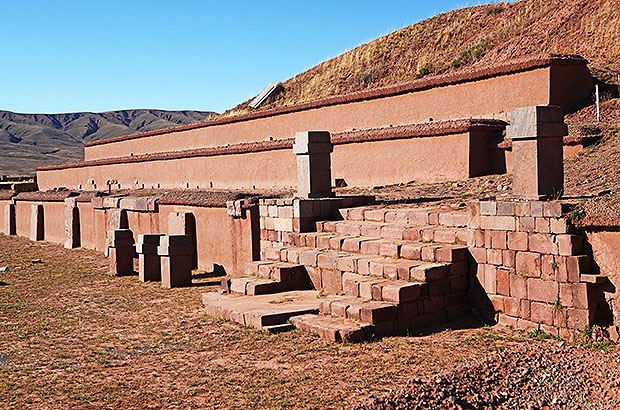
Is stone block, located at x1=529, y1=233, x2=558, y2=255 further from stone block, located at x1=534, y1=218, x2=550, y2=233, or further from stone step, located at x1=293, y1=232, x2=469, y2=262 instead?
stone step, located at x1=293, y1=232, x2=469, y2=262

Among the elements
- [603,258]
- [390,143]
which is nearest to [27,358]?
[603,258]

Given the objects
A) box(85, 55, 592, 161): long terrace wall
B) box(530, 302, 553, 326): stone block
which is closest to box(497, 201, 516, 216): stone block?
box(530, 302, 553, 326): stone block

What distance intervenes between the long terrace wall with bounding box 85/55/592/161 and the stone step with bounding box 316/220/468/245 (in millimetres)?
7404

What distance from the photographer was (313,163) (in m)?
13.2

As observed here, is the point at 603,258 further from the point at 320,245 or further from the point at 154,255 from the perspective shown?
the point at 154,255

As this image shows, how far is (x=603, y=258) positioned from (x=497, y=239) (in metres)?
1.55

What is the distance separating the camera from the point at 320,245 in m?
12.2

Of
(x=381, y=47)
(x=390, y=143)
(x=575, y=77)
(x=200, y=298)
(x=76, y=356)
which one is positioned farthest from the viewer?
(x=381, y=47)

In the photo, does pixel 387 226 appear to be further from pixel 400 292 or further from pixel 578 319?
pixel 578 319

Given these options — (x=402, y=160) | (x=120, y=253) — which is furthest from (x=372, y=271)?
(x=402, y=160)

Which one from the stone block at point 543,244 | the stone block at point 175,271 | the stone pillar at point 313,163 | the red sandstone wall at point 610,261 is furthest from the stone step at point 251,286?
the red sandstone wall at point 610,261

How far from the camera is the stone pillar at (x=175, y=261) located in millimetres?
14141

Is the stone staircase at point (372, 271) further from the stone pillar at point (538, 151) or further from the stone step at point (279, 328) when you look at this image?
the stone pillar at point (538, 151)

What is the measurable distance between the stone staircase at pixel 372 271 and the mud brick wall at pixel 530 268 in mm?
415
